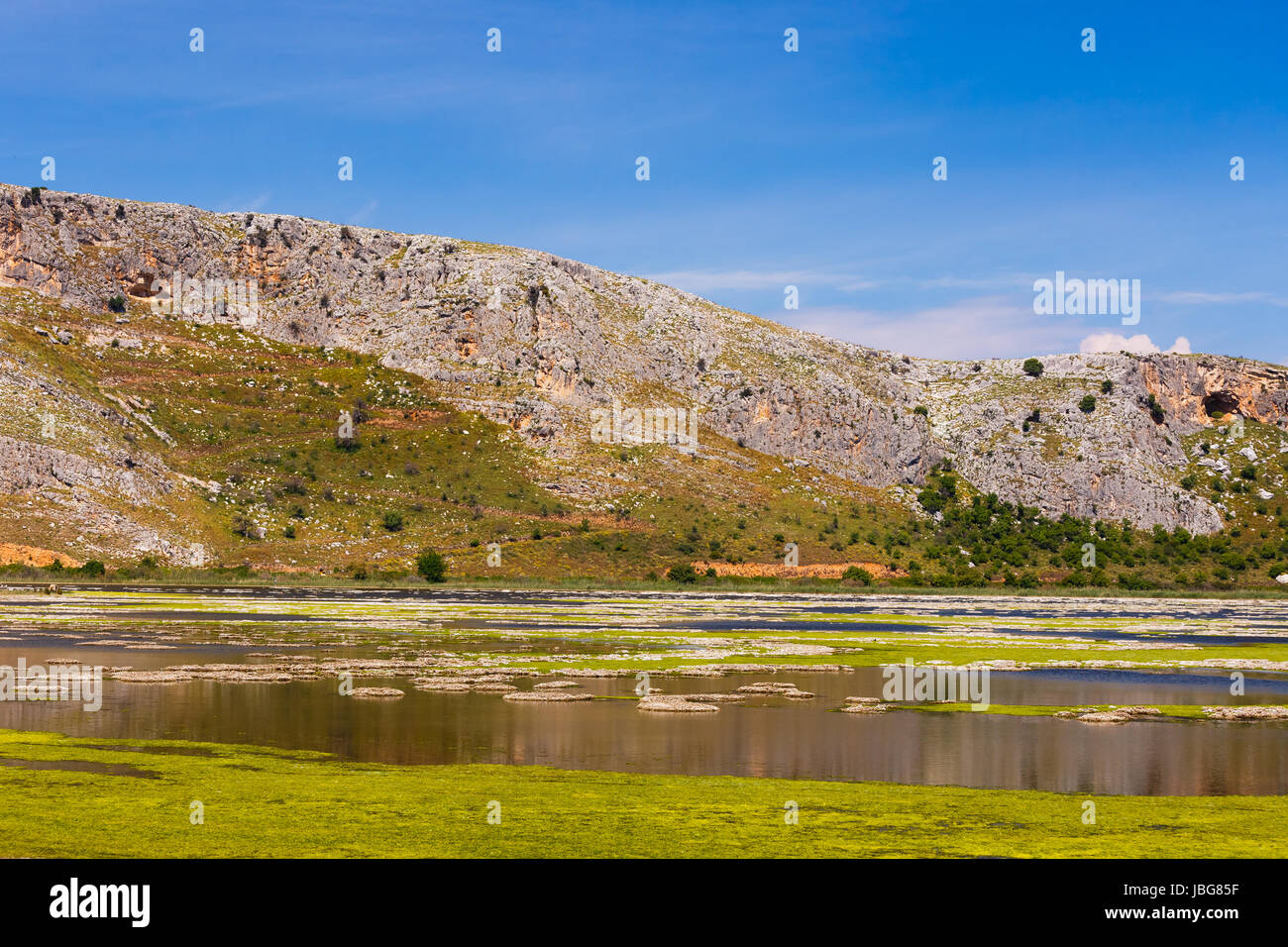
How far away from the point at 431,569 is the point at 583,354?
2180 inches

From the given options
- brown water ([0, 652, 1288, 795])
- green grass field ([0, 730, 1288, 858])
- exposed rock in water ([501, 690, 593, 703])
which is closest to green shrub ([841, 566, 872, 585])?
brown water ([0, 652, 1288, 795])

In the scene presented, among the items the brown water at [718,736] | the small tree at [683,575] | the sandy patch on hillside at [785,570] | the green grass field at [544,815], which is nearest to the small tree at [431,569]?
the small tree at [683,575]

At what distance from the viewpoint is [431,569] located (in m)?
117

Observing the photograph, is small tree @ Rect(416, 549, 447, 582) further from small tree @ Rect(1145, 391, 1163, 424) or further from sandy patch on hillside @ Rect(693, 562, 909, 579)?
small tree @ Rect(1145, 391, 1163, 424)

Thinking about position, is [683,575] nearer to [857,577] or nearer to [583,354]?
[857,577]

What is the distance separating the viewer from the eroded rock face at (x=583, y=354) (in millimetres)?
158375

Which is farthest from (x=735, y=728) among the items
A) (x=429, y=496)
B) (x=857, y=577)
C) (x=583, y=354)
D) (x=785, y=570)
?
(x=583, y=354)

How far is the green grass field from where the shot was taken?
17.3 metres

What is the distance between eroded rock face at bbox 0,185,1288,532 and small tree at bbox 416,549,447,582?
3560 centimetres

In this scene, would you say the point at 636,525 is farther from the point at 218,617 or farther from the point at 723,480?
the point at 218,617

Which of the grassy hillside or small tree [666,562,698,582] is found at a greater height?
the grassy hillside

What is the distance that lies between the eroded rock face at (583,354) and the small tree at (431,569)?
3560 centimetres

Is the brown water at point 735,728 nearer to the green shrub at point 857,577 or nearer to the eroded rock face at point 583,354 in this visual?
the green shrub at point 857,577
